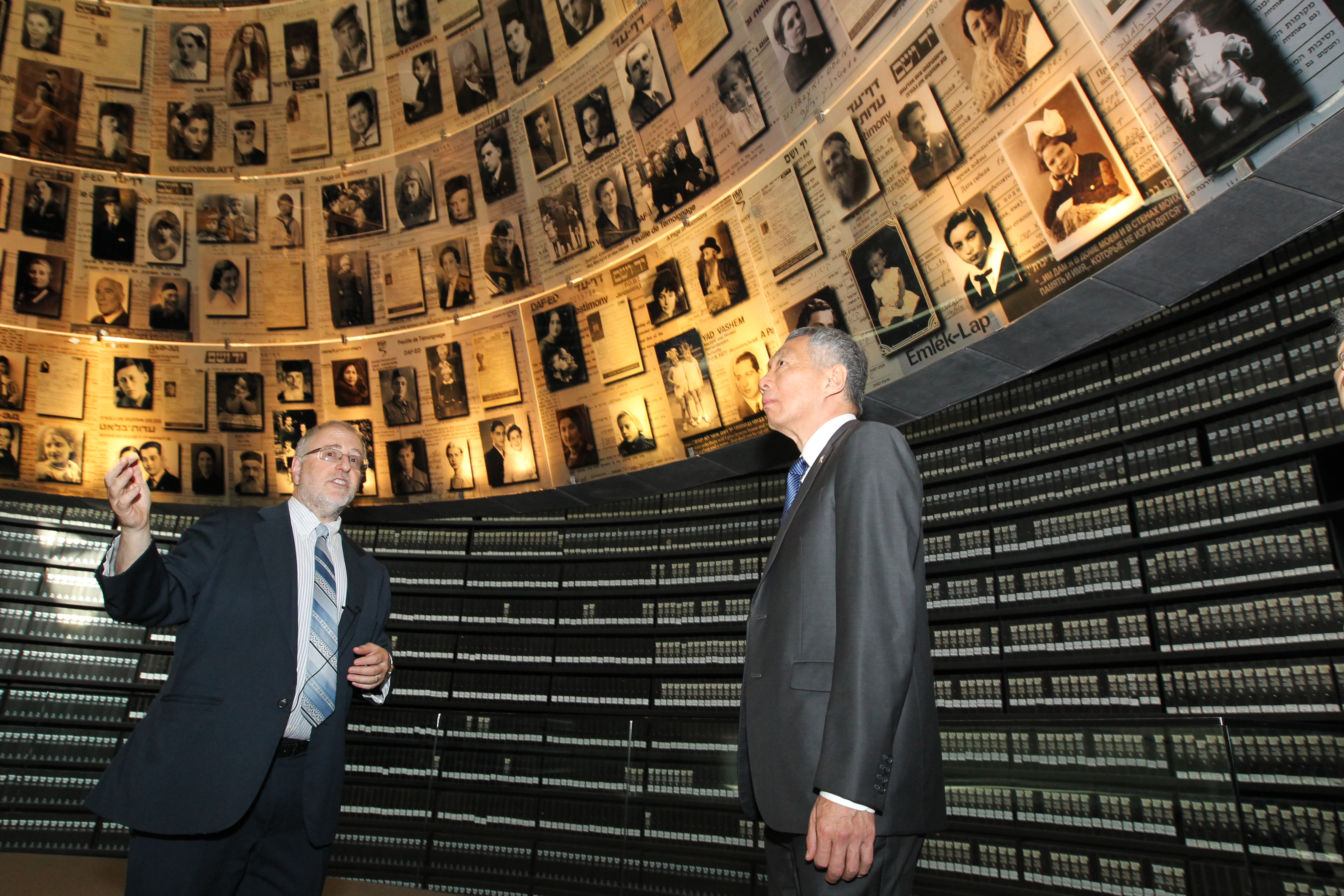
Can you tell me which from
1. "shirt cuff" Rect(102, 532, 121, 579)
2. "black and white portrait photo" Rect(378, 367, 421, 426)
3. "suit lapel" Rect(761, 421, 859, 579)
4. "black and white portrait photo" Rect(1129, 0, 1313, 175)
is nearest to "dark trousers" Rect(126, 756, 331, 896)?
"shirt cuff" Rect(102, 532, 121, 579)

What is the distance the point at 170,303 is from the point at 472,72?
318 centimetres

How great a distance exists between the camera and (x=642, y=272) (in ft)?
19.4

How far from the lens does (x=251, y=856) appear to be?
2.17 meters

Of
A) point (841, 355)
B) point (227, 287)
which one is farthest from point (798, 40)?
point (227, 287)

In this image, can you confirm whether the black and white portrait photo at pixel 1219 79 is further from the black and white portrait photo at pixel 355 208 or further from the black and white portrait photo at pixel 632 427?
the black and white portrait photo at pixel 355 208

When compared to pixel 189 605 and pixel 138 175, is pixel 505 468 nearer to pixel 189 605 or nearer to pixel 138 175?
pixel 138 175

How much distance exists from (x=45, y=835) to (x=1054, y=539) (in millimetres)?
7270

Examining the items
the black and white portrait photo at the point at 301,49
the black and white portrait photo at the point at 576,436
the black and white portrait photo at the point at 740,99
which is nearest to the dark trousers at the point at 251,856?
the black and white portrait photo at the point at 740,99

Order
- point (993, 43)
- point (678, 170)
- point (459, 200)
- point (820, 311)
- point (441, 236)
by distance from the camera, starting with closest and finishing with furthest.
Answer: point (993, 43), point (820, 311), point (678, 170), point (459, 200), point (441, 236)

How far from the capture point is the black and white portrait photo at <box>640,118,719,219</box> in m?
5.43

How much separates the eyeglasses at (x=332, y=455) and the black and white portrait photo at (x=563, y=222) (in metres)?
3.90

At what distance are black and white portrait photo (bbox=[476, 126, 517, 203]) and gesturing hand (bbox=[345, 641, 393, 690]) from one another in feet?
15.7

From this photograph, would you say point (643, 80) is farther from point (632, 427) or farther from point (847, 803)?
point (847, 803)

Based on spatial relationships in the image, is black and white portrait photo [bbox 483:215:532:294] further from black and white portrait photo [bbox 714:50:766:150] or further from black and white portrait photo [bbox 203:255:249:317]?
black and white portrait photo [bbox 203:255:249:317]
